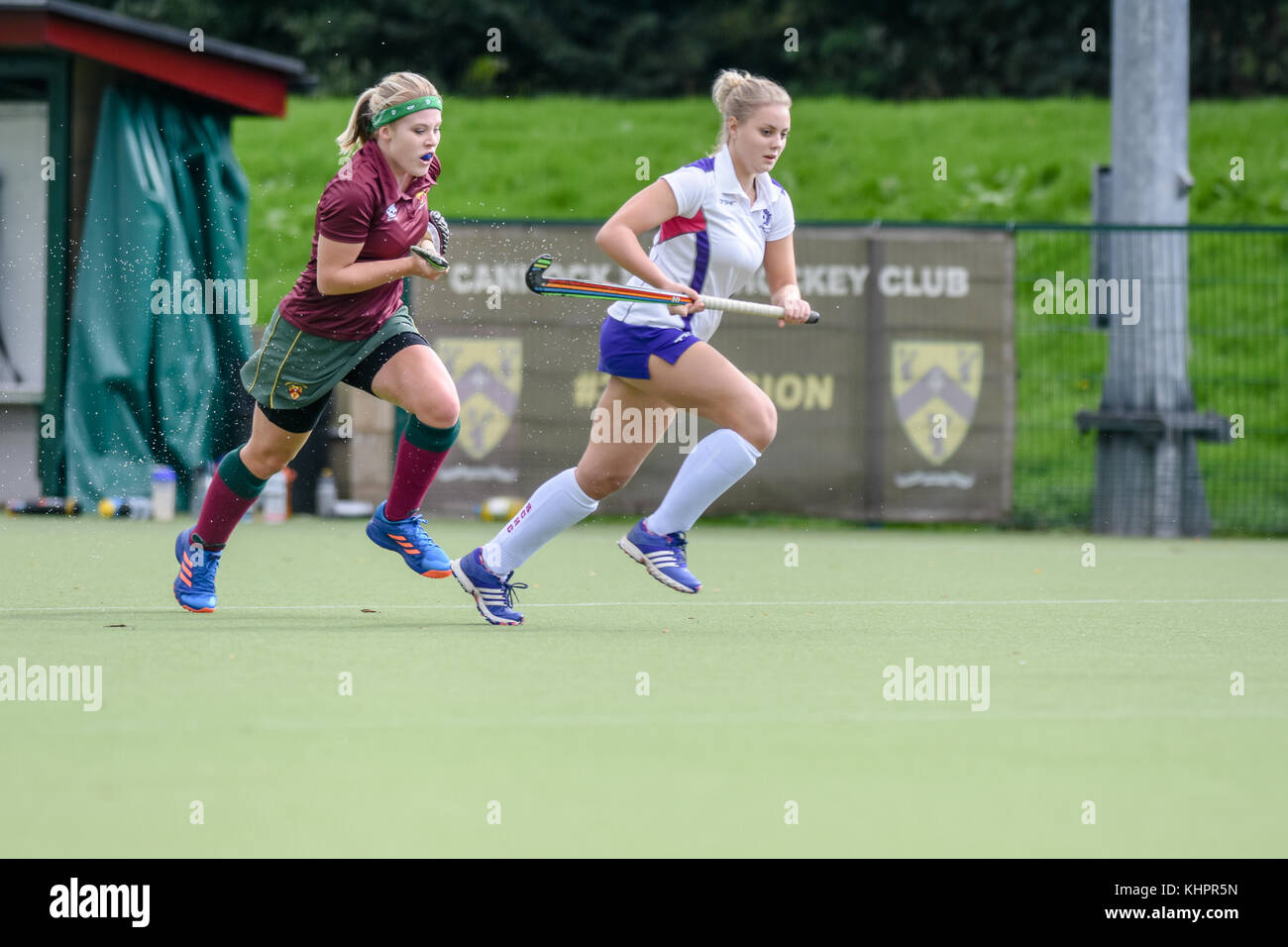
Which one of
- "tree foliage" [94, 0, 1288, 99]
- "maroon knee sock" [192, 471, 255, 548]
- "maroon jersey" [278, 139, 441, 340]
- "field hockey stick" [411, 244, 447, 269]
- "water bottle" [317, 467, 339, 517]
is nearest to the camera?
"field hockey stick" [411, 244, 447, 269]

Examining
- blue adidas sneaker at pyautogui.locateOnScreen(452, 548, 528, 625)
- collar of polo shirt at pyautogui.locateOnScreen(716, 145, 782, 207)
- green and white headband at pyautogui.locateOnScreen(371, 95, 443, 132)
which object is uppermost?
green and white headband at pyautogui.locateOnScreen(371, 95, 443, 132)

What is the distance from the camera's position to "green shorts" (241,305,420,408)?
625 centimetres

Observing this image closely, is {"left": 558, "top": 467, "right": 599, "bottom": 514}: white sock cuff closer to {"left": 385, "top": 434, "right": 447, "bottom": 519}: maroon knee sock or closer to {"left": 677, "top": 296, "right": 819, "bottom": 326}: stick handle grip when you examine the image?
{"left": 385, "top": 434, "right": 447, "bottom": 519}: maroon knee sock

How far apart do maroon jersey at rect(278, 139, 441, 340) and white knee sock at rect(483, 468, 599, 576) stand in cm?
84

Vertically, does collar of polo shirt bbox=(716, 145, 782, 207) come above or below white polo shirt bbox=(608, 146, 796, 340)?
above

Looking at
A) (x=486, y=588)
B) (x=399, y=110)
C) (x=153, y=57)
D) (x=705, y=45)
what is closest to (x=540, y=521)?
(x=486, y=588)

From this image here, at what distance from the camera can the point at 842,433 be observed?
12.3 m

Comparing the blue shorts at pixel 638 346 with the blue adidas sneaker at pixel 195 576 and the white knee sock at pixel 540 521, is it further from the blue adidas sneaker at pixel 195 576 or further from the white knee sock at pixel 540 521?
the blue adidas sneaker at pixel 195 576

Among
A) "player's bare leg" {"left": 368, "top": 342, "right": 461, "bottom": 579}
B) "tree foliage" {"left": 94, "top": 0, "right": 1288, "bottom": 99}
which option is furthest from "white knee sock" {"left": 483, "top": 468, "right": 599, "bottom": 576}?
"tree foliage" {"left": 94, "top": 0, "right": 1288, "bottom": 99}

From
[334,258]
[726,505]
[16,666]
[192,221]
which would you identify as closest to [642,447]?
[334,258]

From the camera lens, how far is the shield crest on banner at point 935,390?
12.2 metres

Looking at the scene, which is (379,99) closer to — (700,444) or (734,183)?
(734,183)

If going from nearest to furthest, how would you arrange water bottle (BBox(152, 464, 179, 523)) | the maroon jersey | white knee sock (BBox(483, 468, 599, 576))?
the maroon jersey
white knee sock (BBox(483, 468, 599, 576))
water bottle (BBox(152, 464, 179, 523))

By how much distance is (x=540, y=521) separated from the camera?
6168 millimetres
